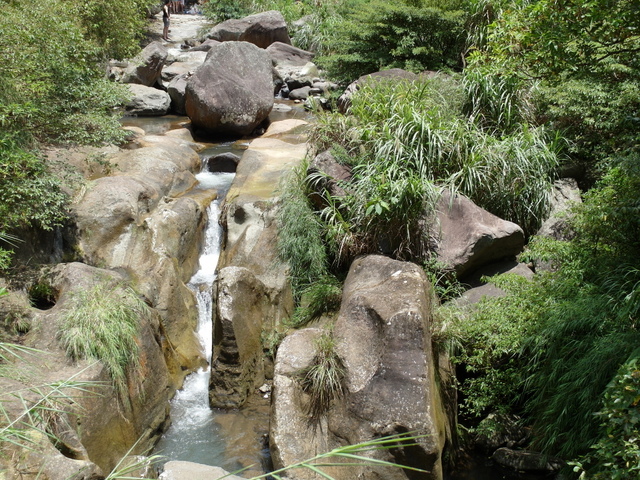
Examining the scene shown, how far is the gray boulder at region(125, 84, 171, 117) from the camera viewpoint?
1511 centimetres

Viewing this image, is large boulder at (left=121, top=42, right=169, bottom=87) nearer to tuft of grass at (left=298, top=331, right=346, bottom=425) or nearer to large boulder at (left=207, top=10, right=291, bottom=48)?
large boulder at (left=207, top=10, right=291, bottom=48)

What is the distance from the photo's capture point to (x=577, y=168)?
27.2 ft

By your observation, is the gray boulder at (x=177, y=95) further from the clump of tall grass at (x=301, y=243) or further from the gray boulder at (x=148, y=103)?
the clump of tall grass at (x=301, y=243)

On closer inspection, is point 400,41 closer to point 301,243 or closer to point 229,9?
point 301,243

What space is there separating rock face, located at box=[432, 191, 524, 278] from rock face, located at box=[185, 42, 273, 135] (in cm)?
728

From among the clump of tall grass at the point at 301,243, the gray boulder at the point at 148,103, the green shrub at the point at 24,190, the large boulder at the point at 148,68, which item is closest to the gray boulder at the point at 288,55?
the large boulder at the point at 148,68

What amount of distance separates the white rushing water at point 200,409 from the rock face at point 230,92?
4791 millimetres

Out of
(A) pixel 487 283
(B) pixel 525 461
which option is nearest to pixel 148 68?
(A) pixel 487 283

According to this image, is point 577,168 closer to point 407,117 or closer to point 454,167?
point 454,167

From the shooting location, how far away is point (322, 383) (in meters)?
5.60

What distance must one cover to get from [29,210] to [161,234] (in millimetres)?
1924

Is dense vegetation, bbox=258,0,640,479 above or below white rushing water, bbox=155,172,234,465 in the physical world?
above

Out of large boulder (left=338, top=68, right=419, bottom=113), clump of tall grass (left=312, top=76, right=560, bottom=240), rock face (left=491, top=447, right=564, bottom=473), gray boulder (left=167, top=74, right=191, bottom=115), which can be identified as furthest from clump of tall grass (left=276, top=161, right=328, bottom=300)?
gray boulder (left=167, top=74, right=191, bottom=115)

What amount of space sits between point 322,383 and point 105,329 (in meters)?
2.30
